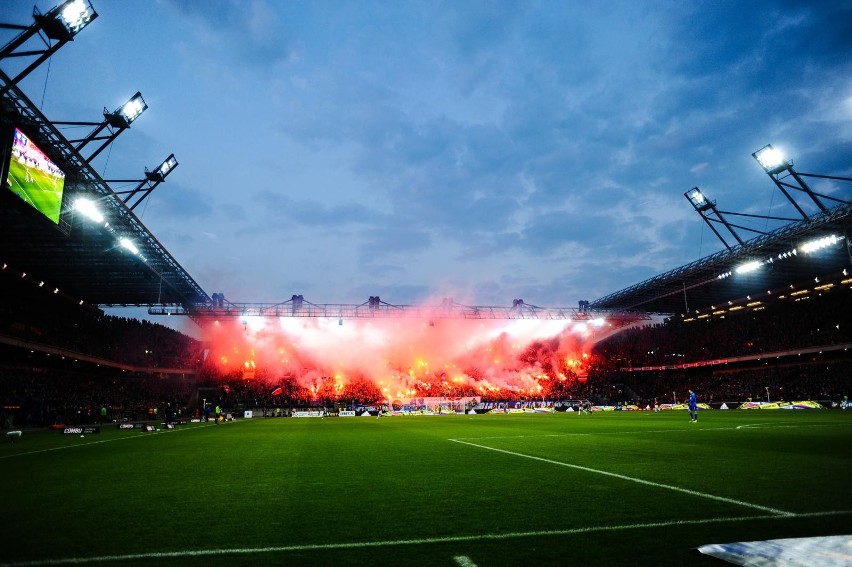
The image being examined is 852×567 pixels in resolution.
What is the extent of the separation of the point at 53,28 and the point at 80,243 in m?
16.5

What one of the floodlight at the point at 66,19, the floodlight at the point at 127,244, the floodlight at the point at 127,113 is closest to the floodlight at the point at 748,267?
the floodlight at the point at 127,113

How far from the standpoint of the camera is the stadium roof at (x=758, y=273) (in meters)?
30.8

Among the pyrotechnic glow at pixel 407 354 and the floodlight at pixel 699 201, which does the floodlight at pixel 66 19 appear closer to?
the floodlight at pixel 699 201

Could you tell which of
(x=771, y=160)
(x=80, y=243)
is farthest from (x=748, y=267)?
(x=80, y=243)

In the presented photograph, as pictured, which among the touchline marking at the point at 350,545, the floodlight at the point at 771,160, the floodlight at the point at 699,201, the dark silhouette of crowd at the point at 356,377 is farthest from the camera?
the floodlight at the point at 699,201

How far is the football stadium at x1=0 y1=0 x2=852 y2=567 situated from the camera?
4.08 meters

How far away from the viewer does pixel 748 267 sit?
36938mm

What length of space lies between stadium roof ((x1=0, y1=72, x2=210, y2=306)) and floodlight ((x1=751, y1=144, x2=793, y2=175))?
37.8m

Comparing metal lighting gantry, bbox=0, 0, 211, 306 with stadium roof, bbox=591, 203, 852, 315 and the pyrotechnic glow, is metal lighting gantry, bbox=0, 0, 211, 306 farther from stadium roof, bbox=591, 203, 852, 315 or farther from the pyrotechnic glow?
stadium roof, bbox=591, 203, 852, 315

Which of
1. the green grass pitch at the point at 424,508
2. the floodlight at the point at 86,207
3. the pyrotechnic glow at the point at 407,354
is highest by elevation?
the floodlight at the point at 86,207

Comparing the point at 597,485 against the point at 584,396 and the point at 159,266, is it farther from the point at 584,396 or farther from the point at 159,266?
the point at 584,396

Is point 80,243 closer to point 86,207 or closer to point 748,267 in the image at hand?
point 86,207

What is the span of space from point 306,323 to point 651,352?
4442cm

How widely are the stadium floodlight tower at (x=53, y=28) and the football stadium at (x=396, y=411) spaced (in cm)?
10
